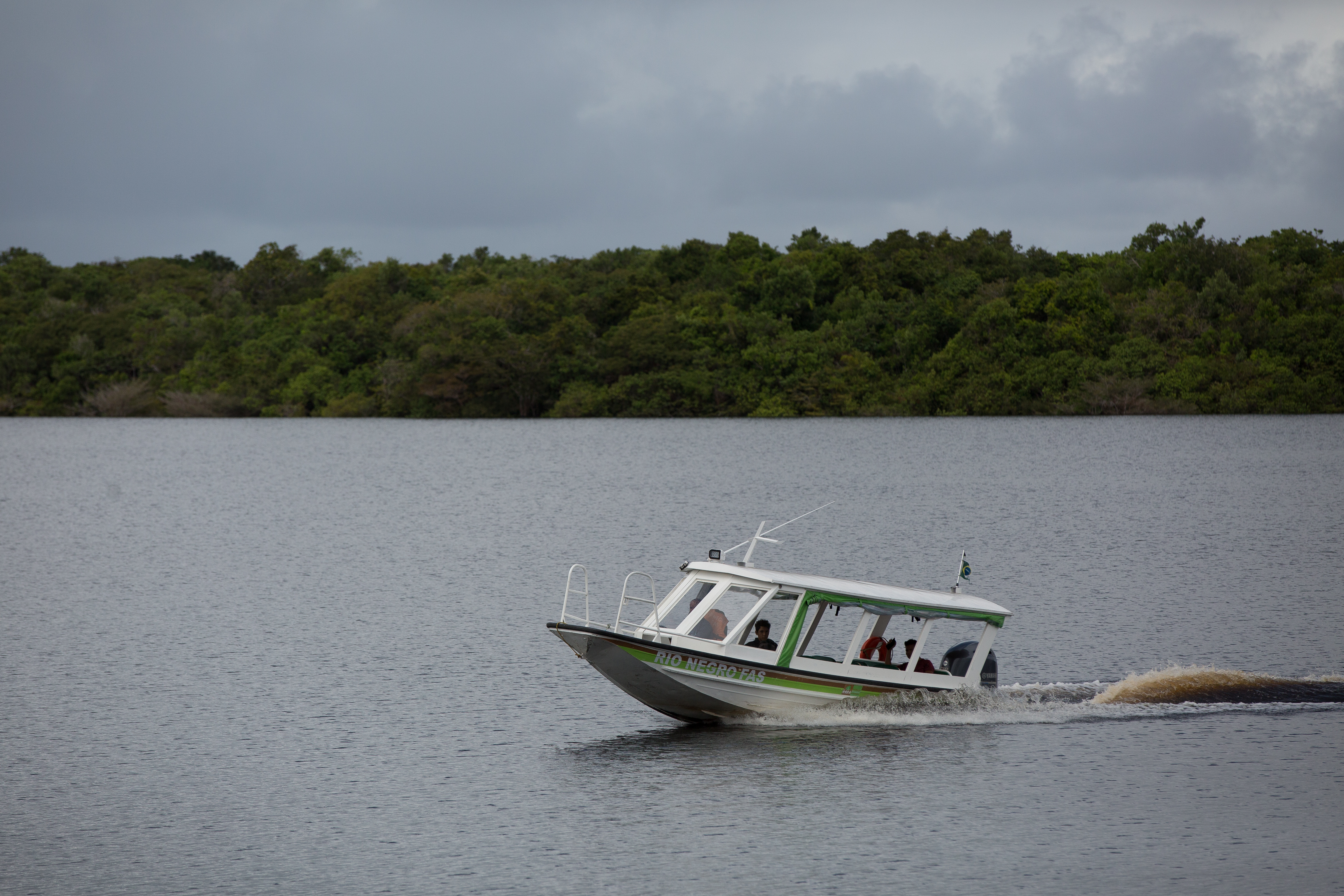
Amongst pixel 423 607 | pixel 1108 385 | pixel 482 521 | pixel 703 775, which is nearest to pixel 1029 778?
pixel 703 775

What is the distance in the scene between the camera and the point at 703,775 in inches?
851

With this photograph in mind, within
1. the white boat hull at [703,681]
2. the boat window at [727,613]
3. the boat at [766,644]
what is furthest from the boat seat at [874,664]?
the boat window at [727,613]

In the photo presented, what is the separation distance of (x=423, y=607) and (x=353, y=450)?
72.9 metres

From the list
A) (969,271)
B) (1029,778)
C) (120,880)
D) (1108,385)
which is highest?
(969,271)

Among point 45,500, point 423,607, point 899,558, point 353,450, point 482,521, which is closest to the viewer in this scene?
point 423,607

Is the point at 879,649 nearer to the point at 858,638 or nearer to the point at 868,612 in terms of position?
the point at 858,638

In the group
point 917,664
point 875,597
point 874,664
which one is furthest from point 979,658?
point 875,597

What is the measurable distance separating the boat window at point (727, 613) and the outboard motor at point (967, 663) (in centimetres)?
403

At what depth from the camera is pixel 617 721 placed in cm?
2559

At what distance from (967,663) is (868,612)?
2344mm

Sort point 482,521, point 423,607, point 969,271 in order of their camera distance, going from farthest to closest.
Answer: point 969,271 → point 482,521 → point 423,607

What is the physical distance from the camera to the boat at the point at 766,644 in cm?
2284

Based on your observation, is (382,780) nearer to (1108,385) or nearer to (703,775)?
(703,775)

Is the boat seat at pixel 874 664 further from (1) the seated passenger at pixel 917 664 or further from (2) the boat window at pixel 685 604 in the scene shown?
(2) the boat window at pixel 685 604
